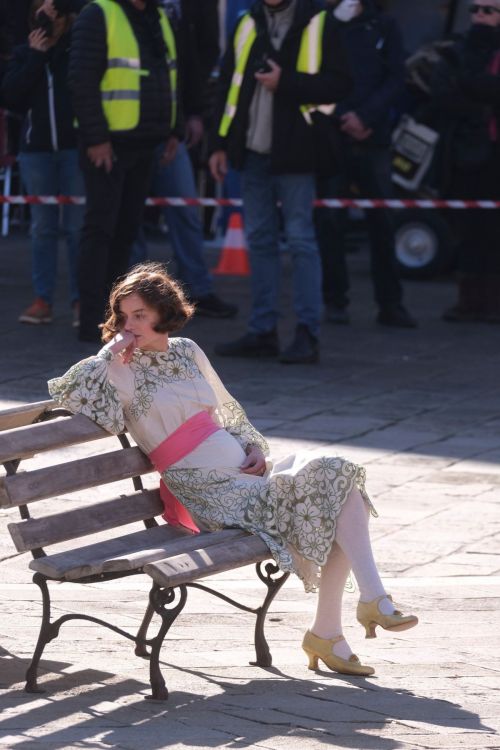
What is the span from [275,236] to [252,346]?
635 millimetres

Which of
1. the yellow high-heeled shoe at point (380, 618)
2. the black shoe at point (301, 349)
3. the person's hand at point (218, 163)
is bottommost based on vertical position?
the yellow high-heeled shoe at point (380, 618)

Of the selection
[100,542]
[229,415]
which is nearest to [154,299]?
[229,415]

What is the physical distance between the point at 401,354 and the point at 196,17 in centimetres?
269

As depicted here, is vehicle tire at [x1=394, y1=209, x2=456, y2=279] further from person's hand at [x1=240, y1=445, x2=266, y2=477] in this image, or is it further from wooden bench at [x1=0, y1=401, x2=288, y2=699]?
wooden bench at [x1=0, y1=401, x2=288, y2=699]

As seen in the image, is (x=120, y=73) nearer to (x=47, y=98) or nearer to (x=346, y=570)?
(x=47, y=98)

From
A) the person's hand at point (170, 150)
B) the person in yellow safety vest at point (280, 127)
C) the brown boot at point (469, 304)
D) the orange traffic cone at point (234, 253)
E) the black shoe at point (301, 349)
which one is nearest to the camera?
the person in yellow safety vest at point (280, 127)

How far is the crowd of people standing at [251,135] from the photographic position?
375 inches

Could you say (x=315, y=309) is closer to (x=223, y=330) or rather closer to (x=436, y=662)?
(x=223, y=330)

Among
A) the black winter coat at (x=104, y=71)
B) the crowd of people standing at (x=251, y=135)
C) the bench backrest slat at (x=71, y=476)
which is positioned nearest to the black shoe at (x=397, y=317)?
the crowd of people standing at (x=251, y=135)

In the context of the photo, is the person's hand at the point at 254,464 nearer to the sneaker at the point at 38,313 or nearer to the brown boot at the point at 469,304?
the sneaker at the point at 38,313

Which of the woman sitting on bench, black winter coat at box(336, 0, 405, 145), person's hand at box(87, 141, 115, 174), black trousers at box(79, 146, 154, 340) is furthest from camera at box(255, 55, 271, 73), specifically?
the woman sitting on bench

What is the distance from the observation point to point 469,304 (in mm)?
11391

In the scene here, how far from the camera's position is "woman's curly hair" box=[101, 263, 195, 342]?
5.25m

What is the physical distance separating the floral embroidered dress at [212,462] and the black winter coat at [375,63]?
5652 millimetres
